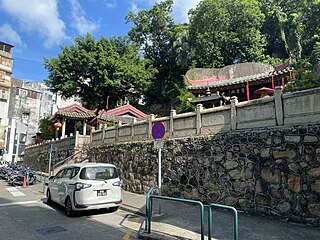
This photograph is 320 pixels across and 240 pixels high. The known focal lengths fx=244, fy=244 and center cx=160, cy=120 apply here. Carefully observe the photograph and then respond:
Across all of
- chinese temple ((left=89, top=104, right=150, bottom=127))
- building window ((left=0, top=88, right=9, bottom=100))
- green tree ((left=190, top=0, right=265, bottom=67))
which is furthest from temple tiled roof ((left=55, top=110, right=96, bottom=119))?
building window ((left=0, top=88, right=9, bottom=100))

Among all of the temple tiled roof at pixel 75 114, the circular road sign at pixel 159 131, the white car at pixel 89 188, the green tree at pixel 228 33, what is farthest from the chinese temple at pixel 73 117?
the circular road sign at pixel 159 131

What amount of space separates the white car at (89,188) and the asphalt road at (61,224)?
0.41 metres

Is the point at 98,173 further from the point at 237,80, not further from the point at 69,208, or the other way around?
the point at 237,80

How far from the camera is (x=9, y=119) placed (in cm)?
4638

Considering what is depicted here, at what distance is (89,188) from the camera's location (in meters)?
7.56

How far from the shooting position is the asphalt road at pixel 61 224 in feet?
19.2

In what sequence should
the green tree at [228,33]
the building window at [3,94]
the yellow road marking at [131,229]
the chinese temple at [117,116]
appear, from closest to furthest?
the yellow road marking at [131,229], the chinese temple at [117,116], the green tree at [228,33], the building window at [3,94]

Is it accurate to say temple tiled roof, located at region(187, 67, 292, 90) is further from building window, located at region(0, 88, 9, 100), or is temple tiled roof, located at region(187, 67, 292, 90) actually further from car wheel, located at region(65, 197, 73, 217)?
building window, located at region(0, 88, 9, 100)

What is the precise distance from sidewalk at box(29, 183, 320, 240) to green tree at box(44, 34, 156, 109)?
23756 mm

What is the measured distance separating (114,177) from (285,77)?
1445 centimetres

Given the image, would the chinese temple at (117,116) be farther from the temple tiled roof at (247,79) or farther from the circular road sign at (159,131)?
the circular road sign at (159,131)

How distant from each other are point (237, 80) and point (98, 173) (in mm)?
14371

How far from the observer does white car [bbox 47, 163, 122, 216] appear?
24.6 feet

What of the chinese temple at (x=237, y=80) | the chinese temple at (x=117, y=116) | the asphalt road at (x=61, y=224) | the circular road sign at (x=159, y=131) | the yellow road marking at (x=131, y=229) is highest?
the chinese temple at (x=237, y=80)
